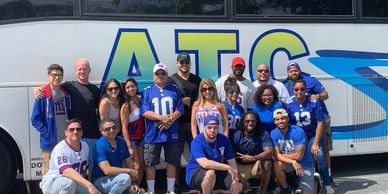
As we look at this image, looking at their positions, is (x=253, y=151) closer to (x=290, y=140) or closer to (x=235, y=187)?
(x=290, y=140)

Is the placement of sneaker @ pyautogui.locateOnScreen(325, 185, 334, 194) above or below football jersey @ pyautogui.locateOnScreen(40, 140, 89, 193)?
below

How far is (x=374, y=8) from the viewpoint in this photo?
791 centimetres

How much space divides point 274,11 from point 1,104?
150 inches

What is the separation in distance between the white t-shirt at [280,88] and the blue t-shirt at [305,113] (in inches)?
3.4

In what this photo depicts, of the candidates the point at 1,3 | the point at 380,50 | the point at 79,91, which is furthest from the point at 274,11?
the point at 1,3

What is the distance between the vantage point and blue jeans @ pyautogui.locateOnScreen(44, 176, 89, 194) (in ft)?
18.1

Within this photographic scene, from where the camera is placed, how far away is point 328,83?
7688mm

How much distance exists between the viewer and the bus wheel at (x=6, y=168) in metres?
6.62

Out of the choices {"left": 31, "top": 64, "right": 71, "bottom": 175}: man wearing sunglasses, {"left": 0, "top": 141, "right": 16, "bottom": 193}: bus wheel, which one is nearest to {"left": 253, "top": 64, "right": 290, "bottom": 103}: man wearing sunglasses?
{"left": 31, "top": 64, "right": 71, "bottom": 175}: man wearing sunglasses

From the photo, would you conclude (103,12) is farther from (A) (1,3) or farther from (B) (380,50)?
(B) (380,50)

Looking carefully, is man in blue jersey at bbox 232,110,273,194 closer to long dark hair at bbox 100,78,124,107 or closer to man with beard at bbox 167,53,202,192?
man with beard at bbox 167,53,202,192

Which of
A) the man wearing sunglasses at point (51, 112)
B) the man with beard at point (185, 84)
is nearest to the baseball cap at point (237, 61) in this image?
the man with beard at point (185, 84)

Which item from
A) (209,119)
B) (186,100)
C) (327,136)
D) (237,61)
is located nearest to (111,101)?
(186,100)

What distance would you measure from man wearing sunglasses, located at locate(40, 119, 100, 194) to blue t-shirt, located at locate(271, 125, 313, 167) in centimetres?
227
